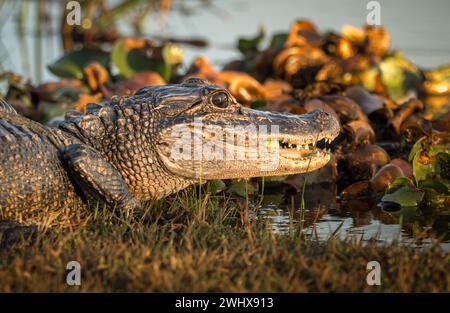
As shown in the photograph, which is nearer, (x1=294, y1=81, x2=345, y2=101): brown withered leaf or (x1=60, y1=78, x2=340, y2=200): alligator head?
(x1=60, y1=78, x2=340, y2=200): alligator head

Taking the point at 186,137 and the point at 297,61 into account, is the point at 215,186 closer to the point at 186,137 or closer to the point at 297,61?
the point at 186,137

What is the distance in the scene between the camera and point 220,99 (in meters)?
5.40

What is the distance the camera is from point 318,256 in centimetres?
423

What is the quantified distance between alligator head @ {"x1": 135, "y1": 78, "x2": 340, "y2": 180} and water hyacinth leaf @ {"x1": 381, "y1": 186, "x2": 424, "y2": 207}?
38.8 inches

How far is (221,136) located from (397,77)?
17.0ft

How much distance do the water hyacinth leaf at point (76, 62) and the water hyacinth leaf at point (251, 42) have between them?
1750 millimetres

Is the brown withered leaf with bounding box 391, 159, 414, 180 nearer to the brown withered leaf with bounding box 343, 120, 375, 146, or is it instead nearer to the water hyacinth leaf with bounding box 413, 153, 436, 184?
the water hyacinth leaf with bounding box 413, 153, 436, 184

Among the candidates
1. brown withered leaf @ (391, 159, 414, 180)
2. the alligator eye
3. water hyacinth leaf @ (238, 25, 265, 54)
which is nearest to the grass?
the alligator eye

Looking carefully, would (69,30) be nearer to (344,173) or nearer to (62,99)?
(62,99)

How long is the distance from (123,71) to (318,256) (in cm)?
568

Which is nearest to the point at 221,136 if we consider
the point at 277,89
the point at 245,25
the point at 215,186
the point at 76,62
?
the point at 215,186

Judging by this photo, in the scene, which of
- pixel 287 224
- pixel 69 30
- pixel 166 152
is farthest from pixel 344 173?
pixel 69 30

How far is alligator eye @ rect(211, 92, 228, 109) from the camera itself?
539 cm
